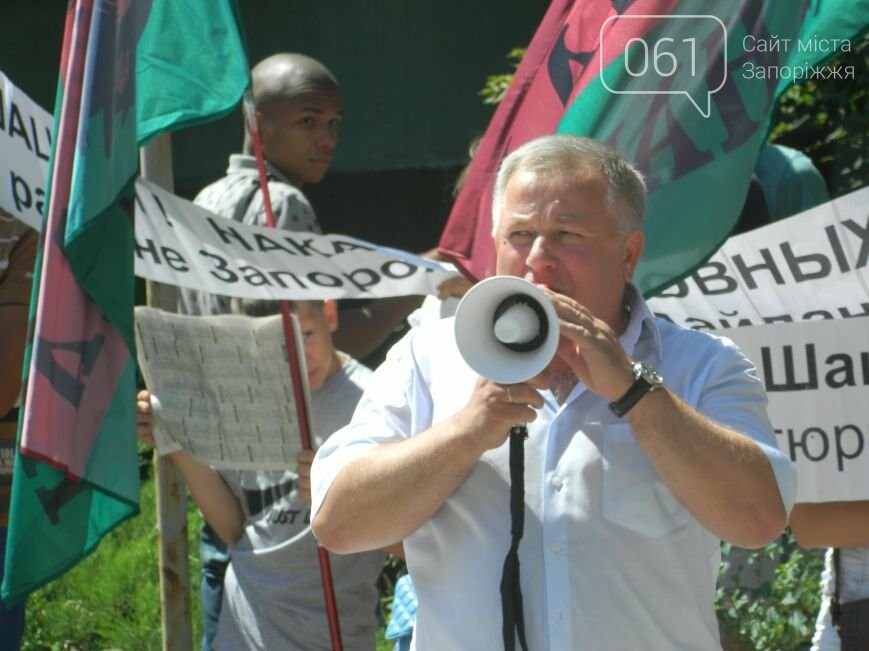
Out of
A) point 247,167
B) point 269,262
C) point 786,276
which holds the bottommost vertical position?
point 786,276

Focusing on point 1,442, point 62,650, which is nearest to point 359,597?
point 1,442

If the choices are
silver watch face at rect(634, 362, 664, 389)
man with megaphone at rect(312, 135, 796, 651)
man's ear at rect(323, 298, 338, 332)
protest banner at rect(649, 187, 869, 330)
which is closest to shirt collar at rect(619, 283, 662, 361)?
man with megaphone at rect(312, 135, 796, 651)

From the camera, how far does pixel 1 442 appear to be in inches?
179

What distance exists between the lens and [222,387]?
441cm

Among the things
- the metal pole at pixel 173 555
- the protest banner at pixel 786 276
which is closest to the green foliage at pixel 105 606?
the metal pole at pixel 173 555

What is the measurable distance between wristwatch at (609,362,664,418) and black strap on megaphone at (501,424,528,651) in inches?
7.4

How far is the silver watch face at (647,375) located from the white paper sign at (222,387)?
1561 millimetres

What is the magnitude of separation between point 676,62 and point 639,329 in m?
1.34

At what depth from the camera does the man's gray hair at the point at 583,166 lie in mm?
3078

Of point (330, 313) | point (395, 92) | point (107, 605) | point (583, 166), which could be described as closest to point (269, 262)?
point (330, 313)

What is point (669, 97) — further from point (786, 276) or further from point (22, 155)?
point (22, 155)

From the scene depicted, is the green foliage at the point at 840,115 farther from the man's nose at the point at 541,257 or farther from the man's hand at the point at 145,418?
the man's nose at the point at 541,257

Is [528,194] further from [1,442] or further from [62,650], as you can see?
[62,650]

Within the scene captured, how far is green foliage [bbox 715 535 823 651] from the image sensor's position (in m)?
5.35
